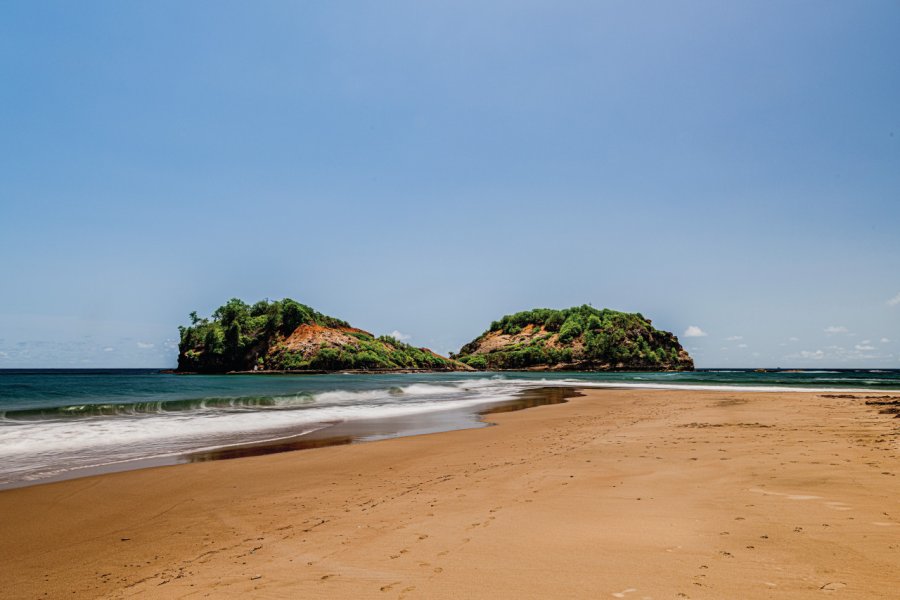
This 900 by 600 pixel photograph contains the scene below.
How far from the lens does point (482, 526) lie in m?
5.52

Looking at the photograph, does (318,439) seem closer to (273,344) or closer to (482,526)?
(482,526)

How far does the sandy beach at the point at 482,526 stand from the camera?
4008 mm

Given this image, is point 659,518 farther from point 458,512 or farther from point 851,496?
point 851,496

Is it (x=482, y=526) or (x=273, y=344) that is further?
(x=273, y=344)

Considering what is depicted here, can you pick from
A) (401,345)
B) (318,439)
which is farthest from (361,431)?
(401,345)

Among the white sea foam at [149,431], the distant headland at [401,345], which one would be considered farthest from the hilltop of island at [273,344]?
the white sea foam at [149,431]

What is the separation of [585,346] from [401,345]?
2089 inches

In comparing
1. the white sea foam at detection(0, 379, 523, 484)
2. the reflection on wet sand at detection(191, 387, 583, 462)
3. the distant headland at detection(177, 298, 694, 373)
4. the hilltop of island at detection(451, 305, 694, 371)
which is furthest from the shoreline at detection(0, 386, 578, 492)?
the hilltop of island at detection(451, 305, 694, 371)

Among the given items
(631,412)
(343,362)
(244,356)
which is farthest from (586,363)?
(631,412)

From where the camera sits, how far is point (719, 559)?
4258mm

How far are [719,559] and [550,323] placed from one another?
154 metres

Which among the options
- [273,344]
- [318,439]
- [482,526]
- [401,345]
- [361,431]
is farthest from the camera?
[401,345]

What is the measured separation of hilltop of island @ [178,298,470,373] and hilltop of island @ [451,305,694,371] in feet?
139

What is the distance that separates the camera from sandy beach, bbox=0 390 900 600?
13.1 feet
